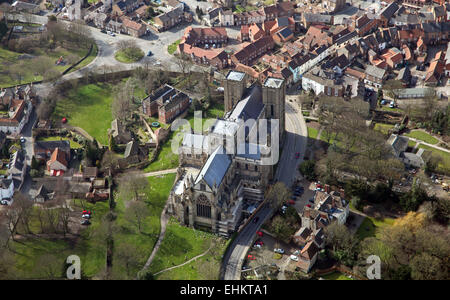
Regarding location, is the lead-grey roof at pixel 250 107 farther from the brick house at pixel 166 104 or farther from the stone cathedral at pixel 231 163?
the brick house at pixel 166 104

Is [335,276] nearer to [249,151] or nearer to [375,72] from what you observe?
[249,151]

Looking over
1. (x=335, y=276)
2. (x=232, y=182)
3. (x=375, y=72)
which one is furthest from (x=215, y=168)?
(x=375, y=72)

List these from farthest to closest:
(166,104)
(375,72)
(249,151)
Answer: (375,72)
(166,104)
(249,151)

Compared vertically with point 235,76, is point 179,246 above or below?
below

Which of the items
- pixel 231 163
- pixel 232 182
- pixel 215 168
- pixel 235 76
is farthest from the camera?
pixel 235 76

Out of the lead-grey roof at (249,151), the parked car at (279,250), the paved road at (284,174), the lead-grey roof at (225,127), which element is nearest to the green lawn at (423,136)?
the paved road at (284,174)

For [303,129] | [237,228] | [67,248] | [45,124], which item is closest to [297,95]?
[303,129]

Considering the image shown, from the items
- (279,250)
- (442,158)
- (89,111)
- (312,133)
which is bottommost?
(279,250)

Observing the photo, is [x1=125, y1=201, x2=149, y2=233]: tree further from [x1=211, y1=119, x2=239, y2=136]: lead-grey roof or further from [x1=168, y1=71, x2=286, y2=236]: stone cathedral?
[x1=211, y1=119, x2=239, y2=136]: lead-grey roof
